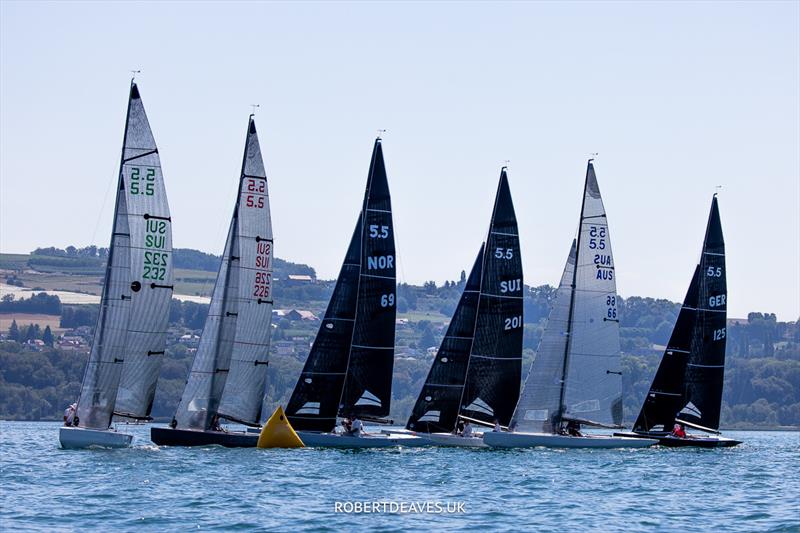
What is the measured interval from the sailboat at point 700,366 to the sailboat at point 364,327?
1201 cm

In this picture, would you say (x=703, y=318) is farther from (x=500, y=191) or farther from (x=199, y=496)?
(x=199, y=496)

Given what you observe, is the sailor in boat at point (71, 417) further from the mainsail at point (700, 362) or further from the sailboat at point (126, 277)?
the mainsail at point (700, 362)

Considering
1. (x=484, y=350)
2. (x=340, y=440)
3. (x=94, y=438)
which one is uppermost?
(x=484, y=350)

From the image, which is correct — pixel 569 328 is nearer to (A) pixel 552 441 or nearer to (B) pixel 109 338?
(A) pixel 552 441

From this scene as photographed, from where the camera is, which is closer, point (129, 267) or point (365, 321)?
point (129, 267)

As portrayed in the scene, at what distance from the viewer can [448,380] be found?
173 feet

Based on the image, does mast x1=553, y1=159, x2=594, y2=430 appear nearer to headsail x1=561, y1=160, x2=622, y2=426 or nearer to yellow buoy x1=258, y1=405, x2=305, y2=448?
headsail x1=561, y1=160, x2=622, y2=426

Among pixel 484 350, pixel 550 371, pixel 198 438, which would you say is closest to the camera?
pixel 198 438

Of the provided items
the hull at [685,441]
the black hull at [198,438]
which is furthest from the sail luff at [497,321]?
the black hull at [198,438]

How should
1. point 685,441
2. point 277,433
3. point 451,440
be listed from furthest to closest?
point 685,441 → point 451,440 → point 277,433

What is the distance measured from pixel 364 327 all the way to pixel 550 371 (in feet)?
24.8

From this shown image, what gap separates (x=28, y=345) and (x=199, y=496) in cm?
13829

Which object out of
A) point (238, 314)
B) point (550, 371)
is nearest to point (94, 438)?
point (238, 314)

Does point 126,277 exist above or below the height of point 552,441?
above
